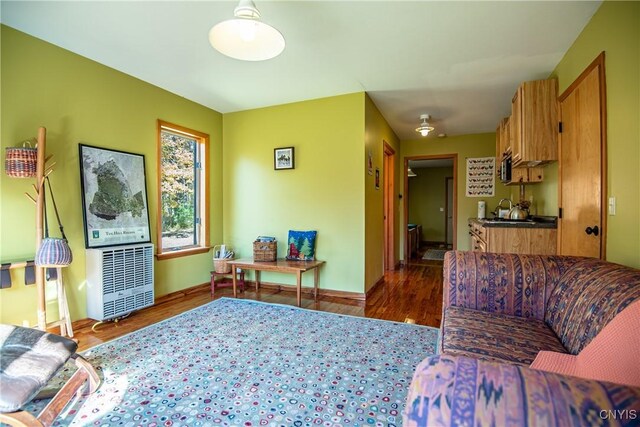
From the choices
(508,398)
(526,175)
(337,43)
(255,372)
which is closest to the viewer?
(508,398)

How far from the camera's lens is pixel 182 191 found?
399 centimetres

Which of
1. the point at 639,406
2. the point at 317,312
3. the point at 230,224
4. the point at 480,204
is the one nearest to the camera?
the point at 639,406

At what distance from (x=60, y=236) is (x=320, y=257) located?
2.65 metres

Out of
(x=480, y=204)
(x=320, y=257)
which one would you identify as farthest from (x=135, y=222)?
(x=480, y=204)

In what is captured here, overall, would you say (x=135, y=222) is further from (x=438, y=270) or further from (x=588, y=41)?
(x=438, y=270)

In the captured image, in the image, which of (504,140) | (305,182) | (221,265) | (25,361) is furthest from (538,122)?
(25,361)

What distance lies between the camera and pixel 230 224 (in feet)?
14.7

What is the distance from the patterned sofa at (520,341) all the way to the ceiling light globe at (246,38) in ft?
5.95

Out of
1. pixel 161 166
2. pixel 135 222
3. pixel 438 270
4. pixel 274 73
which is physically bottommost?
pixel 438 270

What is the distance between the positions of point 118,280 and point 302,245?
200cm

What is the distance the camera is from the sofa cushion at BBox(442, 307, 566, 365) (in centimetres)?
131

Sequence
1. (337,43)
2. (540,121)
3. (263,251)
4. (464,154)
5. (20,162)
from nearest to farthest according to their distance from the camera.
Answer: (20,162) → (337,43) → (540,121) → (263,251) → (464,154)

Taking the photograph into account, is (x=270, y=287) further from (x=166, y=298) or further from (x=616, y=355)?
(x=616, y=355)

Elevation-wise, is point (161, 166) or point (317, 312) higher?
point (161, 166)
